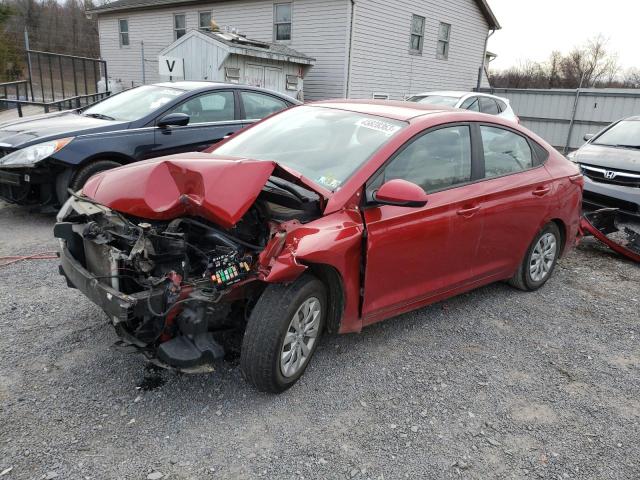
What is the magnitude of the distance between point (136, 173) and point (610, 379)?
3.32 meters

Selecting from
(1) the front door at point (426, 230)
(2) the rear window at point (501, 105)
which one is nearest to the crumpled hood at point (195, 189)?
(1) the front door at point (426, 230)

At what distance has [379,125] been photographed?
3.50m

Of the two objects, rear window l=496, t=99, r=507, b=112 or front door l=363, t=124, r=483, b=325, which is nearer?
front door l=363, t=124, r=483, b=325

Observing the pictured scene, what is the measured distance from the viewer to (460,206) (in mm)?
3605

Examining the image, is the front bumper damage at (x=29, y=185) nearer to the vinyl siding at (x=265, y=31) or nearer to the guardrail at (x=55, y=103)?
the guardrail at (x=55, y=103)

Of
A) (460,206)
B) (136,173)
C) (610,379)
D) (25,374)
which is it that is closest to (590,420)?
(610,379)

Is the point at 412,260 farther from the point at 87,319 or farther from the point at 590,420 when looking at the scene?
the point at 87,319

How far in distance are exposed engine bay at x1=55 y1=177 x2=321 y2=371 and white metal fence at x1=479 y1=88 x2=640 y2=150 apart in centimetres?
1719

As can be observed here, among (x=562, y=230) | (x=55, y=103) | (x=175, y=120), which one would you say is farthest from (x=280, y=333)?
(x=55, y=103)

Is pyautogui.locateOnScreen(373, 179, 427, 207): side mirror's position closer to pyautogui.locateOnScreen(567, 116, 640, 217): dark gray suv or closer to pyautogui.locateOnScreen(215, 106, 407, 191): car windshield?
pyautogui.locateOnScreen(215, 106, 407, 191): car windshield

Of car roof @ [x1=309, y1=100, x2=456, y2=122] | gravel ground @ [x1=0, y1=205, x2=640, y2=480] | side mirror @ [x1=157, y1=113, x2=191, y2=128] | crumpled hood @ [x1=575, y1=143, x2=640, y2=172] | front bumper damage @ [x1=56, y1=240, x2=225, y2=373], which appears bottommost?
gravel ground @ [x1=0, y1=205, x2=640, y2=480]

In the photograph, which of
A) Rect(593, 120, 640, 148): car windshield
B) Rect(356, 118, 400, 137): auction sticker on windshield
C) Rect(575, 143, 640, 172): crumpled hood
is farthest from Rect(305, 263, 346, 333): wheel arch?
Rect(593, 120, 640, 148): car windshield

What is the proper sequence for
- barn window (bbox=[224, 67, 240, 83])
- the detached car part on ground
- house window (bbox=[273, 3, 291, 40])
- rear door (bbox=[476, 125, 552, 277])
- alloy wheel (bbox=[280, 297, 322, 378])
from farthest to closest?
house window (bbox=[273, 3, 291, 40]) → barn window (bbox=[224, 67, 240, 83]) → the detached car part on ground → rear door (bbox=[476, 125, 552, 277]) → alloy wheel (bbox=[280, 297, 322, 378])

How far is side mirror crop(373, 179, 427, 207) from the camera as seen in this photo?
9.51 feet
